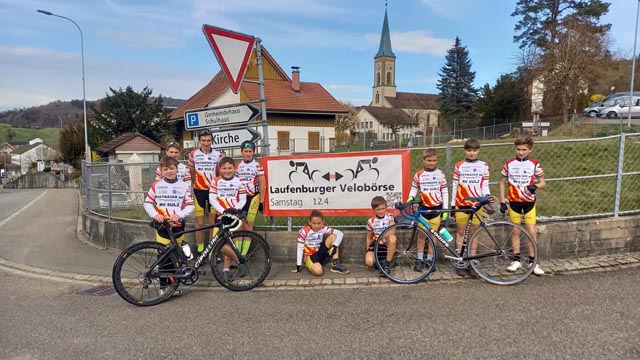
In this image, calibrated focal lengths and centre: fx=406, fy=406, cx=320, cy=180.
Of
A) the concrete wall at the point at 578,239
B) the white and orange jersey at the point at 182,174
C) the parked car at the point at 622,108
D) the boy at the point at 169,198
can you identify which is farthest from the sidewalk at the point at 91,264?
the parked car at the point at 622,108

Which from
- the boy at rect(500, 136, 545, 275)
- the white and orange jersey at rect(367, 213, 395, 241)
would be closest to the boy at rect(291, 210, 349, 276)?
the white and orange jersey at rect(367, 213, 395, 241)

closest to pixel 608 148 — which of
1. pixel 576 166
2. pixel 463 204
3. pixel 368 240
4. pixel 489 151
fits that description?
pixel 576 166

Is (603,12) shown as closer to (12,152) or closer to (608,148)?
(608,148)

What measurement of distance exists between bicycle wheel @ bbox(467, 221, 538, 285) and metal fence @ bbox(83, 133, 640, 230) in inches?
41.6

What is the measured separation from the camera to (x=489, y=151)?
8172mm

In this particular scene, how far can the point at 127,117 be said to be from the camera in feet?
126

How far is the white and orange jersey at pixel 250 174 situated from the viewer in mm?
5672

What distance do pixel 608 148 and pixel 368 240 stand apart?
327 inches

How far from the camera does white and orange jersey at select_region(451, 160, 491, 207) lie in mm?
5043

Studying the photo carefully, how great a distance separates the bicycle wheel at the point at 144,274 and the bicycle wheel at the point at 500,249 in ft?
11.9

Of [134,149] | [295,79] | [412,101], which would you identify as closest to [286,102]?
[295,79]

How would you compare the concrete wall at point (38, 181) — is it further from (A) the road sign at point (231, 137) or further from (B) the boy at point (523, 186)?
(B) the boy at point (523, 186)

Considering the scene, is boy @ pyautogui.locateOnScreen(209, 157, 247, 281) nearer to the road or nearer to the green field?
the road

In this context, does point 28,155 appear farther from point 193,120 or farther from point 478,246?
point 478,246
